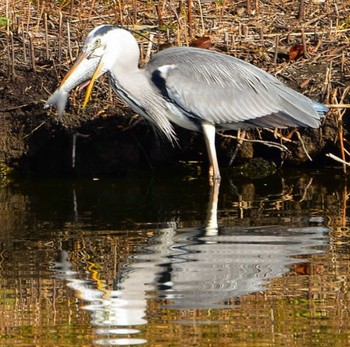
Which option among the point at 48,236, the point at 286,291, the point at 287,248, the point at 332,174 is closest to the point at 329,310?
the point at 286,291

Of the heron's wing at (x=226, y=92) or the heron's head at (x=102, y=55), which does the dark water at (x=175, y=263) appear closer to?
the heron's wing at (x=226, y=92)

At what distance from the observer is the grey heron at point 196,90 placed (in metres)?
8.20

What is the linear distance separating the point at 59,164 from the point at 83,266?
382 cm

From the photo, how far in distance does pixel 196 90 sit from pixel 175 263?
2.89m

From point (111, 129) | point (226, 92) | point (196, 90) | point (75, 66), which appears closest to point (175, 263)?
point (75, 66)

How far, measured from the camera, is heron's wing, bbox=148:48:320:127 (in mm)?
8227

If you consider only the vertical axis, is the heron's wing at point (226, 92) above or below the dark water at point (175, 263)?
above

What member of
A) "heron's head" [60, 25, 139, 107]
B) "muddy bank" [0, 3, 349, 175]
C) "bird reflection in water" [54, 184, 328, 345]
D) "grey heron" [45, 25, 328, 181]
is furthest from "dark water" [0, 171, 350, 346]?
"heron's head" [60, 25, 139, 107]

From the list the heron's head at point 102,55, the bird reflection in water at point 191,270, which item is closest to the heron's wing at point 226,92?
the heron's head at point 102,55

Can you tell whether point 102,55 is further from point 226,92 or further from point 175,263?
point 175,263

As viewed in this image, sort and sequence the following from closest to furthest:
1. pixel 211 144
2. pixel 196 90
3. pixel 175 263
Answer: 1. pixel 175 263
2. pixel 196 90
3. pixel 211 144

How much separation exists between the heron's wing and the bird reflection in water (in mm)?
1632

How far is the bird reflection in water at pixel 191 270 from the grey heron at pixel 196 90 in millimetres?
1643

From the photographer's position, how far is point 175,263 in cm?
564
